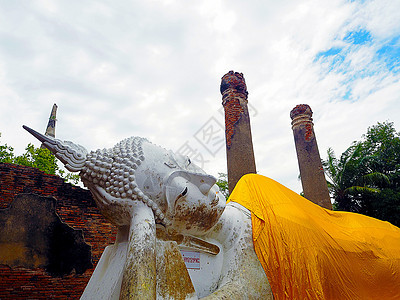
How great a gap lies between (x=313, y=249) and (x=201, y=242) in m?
0.78

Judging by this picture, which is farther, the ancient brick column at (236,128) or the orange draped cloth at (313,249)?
the ancient brick column at (236,128)

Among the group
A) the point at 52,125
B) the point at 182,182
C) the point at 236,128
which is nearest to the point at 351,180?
the point at 236,128

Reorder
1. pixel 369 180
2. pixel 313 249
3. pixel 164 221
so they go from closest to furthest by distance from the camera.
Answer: pixel 164 221 → pixel 313 249 → pixel 369 180

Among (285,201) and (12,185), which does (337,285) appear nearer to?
(285,201)

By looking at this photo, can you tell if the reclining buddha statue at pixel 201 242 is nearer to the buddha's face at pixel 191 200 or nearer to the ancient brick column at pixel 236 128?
the buddha's face at pixel 191 200

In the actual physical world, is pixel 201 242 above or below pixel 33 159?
below

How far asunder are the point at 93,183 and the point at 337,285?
1.74 m

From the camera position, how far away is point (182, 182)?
5.43ft

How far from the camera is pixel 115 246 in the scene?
1.68 meters

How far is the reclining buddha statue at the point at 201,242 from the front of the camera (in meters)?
1.45

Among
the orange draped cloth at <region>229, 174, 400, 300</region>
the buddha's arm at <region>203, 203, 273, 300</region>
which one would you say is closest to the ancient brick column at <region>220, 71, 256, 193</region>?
the orange draped cloth at <region>229, 174, 400, 300</region>

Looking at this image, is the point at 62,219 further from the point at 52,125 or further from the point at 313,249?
the point at 52,125

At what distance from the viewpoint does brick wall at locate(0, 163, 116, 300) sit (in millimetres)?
4777

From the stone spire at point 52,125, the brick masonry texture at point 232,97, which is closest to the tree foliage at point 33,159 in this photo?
the stone spire at point 52,125
